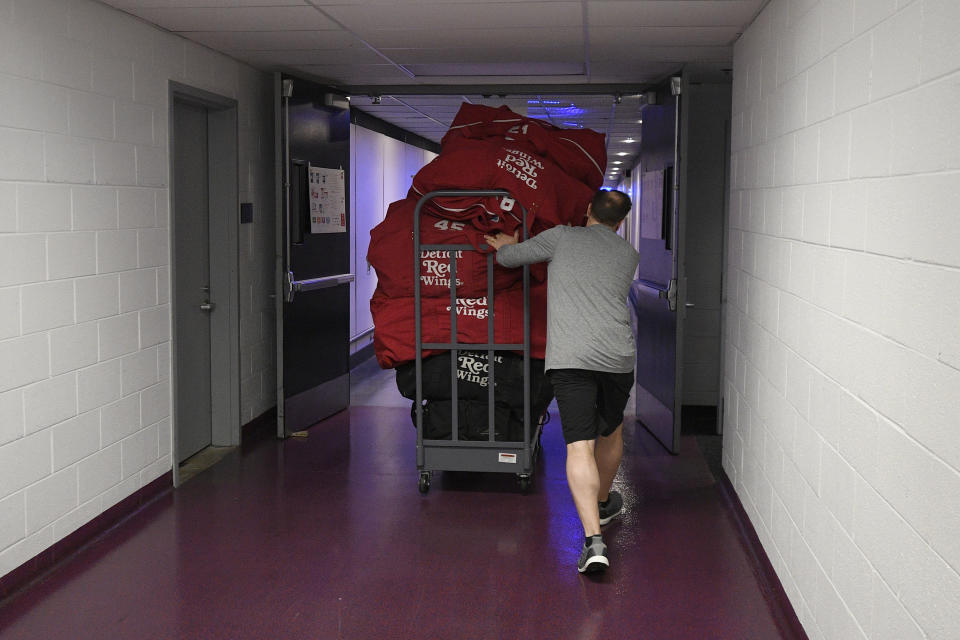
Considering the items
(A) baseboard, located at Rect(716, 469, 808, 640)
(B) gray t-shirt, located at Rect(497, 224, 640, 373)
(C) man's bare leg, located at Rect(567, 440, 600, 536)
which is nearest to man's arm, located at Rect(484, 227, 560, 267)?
(B) gray t-shirt, located at Rect(497, 224, 640, 373)

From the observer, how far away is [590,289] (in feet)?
12.6

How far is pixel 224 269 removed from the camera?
5.45 m

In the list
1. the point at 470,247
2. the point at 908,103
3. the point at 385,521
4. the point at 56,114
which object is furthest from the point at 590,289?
the point at 56,114

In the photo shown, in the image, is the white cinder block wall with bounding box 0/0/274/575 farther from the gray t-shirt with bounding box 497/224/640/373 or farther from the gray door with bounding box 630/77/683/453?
the gray door with bounding box 630/77/683/453

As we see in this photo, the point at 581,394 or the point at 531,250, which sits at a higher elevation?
the point at 531,250

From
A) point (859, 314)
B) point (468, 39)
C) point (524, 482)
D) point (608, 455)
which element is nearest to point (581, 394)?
point (608, 455)

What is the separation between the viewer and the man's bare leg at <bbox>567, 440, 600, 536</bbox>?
3736mm

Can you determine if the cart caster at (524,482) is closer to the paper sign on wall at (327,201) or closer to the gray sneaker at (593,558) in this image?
the gray sneaker at (593,558)

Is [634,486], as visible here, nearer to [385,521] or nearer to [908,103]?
[385,521]

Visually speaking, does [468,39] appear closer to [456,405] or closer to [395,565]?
[456,405]

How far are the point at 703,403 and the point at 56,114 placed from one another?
4340 mm

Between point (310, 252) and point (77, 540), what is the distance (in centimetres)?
249

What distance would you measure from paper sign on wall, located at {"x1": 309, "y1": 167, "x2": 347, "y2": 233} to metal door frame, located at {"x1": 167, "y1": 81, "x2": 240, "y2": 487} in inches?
22.1

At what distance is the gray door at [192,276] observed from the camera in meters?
5.16
